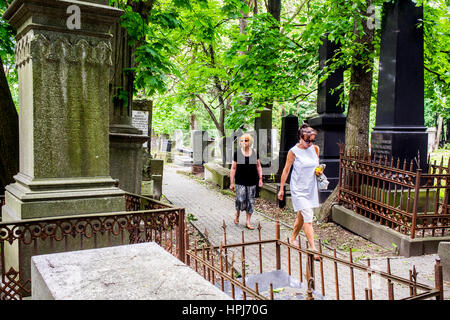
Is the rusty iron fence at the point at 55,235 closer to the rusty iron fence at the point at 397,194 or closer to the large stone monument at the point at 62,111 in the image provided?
the large stone monument at the point at 62,111

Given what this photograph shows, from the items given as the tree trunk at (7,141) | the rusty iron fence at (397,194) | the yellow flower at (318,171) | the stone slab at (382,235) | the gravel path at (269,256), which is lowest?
the gravel path at (269,256)

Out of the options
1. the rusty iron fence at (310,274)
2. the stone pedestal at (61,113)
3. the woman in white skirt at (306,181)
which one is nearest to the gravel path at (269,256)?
the rusty iron fence at (310,274)

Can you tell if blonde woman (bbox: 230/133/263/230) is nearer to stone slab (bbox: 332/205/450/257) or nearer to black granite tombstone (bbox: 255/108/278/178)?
stone slab (bbox: 332/205/450/257)

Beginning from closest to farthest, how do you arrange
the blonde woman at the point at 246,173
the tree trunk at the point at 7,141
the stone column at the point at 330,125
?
the tree trunk at the point at 7,141 < the blonde woman at the point at 246,173 < the stone column at the point at 330,125

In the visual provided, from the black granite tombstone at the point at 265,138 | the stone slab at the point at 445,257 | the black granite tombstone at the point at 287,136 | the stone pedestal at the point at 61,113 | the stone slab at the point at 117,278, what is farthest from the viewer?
the black granite tombstone at the point at 265,138

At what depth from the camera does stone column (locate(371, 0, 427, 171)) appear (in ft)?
25.8

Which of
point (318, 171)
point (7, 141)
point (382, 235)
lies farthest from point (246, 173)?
point (7, 141)

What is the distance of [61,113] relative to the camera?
435cm

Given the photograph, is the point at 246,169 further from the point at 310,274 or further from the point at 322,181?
the point at 310,274

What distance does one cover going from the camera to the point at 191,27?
14094mm

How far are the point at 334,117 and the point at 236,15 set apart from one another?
412 cm

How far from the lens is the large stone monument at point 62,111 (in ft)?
13.9

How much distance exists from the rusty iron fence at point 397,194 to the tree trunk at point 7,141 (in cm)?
617

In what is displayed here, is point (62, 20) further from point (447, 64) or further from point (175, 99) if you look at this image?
point (175, 99)
